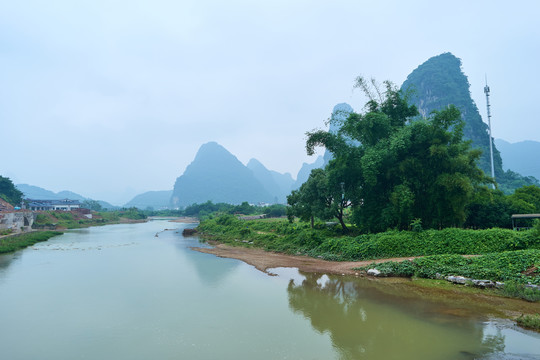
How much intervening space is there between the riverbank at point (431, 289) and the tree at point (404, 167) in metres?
4.38

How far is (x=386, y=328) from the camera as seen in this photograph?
9.38 meters

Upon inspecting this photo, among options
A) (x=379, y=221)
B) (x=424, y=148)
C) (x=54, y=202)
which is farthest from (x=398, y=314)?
(x=54, y=202)

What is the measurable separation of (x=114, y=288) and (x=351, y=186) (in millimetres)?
17427

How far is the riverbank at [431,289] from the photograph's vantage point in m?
10.2

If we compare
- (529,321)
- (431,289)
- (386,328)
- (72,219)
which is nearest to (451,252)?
(431,289)

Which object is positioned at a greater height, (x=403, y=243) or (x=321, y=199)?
(x=321, y=199)

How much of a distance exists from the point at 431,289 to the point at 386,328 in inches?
195

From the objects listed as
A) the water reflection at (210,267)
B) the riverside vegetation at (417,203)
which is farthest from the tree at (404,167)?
the water reflection at (210,267)

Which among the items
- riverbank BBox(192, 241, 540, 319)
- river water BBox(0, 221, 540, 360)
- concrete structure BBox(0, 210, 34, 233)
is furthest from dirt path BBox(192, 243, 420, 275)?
concrete structure BBox(0, 210, 34, 233)

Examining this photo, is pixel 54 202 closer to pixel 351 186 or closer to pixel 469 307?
pixel 351 186

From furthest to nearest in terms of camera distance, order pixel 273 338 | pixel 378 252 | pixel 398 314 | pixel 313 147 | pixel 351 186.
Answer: pixel 313 147
pixel 351 186
pixel 378 252
pixel 398 314
pixel 273 338

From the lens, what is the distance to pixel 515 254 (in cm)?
1273

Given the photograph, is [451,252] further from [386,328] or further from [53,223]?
[53,223]

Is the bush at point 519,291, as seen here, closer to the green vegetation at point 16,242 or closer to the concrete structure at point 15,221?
the green vegetation at point 16,242
